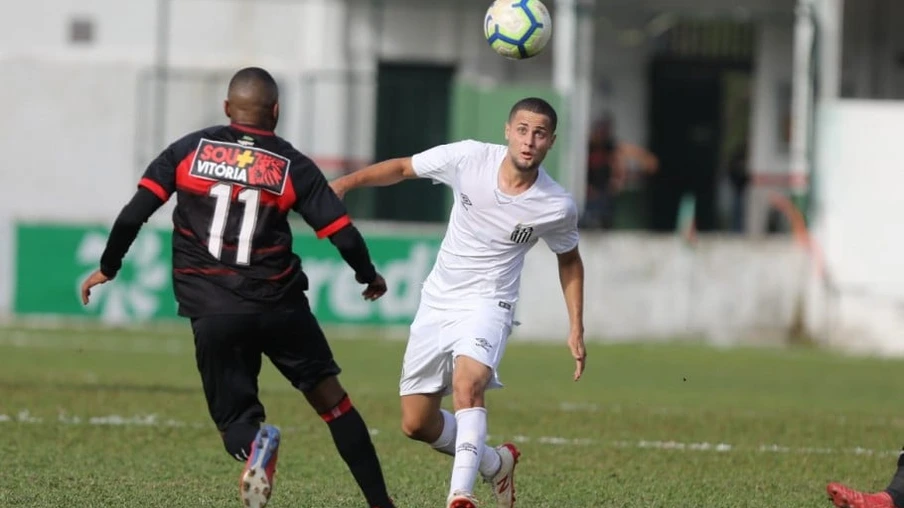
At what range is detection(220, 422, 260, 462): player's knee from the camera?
7.28 metres

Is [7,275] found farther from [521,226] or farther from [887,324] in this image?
[521,226]

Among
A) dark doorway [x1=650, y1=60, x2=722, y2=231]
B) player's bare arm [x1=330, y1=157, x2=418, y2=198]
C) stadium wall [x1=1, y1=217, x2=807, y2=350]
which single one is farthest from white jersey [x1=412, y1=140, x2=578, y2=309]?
dark doorway [x1=650, y1=60, x2=722, y2=231]

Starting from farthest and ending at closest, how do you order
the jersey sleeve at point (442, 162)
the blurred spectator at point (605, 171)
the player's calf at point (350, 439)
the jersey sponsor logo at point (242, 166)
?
the blurred spectator at point (605, 171)
the jersey sleeve at point (442, 162)
the player's calf at point (350, 439)
the jersey sponsor logo at point (242, 166)

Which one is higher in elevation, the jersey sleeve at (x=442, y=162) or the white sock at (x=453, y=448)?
the jersey sleeve at (x=442, y=162)

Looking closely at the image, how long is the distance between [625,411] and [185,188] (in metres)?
6.66

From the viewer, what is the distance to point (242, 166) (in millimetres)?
7273

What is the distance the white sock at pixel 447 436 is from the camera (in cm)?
854

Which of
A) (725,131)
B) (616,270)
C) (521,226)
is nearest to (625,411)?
(521,226)

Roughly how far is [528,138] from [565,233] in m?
0.56

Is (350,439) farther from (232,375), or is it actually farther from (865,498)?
(865,498)

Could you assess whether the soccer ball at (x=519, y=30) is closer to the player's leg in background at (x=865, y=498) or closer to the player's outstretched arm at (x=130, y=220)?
the player's outstretched arm at (x=130, y=220)

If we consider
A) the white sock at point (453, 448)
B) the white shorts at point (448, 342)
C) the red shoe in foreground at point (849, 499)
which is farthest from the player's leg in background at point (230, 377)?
the red shoe in foreground at point (849, 499)

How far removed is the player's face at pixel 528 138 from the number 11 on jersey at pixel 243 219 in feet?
4.80

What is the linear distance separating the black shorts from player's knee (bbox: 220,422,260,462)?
3cm
